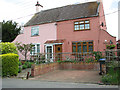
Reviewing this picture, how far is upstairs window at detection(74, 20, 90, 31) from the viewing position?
620 inches

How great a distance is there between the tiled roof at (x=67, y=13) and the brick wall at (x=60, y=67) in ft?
22.7

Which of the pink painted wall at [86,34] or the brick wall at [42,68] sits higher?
the pink painted wall at [86,34]

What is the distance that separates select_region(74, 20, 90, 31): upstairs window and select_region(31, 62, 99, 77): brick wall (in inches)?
227

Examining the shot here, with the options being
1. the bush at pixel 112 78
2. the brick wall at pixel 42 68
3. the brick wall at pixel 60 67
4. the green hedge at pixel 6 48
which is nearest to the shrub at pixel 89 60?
the brick wall at pixel 60 67

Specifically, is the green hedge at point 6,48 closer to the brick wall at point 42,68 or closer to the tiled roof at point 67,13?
the tiled roof at point 67,13

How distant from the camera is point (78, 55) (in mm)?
12648

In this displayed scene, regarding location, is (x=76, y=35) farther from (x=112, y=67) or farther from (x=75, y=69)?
(x=112, y=67)

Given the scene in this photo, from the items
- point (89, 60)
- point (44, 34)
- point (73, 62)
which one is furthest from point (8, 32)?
point (89, 60)

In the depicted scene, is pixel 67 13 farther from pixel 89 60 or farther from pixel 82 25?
pixel 89 60

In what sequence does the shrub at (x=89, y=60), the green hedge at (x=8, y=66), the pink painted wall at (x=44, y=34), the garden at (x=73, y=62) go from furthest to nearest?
the pink painted wall at (x=44, y=34)
the shrub at (x=89, y=60)
the green hedge at (x=8, y=66)
the garden at (x=73, y=62)

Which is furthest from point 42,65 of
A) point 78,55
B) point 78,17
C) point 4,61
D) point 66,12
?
point 66,12

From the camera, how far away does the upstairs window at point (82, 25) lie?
1575cm

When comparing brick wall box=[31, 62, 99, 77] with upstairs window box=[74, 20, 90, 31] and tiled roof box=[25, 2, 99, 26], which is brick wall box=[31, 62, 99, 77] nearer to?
upstairs window box=[74, 20, 90, 31]

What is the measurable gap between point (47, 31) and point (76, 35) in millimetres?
4804
